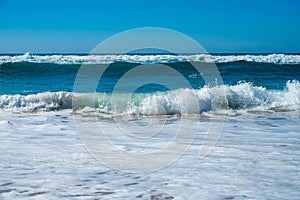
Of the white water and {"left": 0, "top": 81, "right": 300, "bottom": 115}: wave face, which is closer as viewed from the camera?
the white water

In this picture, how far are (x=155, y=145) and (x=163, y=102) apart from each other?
4045 millimetres

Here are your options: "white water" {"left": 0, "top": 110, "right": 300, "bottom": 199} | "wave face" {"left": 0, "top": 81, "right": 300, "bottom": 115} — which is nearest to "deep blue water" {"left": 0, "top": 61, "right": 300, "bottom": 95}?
"wave face" {"left": 0, "top": 81, "right": 300, "bottom": 115}

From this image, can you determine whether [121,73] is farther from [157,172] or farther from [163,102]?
[157,172]

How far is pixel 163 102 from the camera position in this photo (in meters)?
9.26

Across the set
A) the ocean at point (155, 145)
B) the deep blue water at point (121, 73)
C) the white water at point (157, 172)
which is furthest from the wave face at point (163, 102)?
the deep blue water at point (121, 73)

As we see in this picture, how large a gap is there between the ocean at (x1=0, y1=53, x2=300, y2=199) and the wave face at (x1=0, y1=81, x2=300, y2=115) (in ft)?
0.08

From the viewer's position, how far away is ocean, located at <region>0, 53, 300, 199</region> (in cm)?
336

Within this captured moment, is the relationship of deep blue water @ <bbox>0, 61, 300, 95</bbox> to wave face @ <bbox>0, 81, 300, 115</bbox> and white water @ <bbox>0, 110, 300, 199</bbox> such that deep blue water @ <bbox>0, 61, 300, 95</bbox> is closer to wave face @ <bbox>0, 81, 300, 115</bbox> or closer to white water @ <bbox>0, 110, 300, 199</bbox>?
wave face @ <bbox>0, 81, 300, 115</bbox>

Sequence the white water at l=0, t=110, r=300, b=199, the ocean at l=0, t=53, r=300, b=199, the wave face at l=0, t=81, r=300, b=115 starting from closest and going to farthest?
the white water at l=0, t=110, r=300, b=199, the ocean at l=0, t=53, r=300, b=199, the wave face at l=0, t=81, r=300, b=115

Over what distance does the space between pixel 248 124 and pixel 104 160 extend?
3.72 meters

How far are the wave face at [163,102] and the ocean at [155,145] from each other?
0.08 ft

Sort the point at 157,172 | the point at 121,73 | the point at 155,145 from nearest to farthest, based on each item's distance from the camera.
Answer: the point at 157,172, the point at 155,145, the point at 121,73

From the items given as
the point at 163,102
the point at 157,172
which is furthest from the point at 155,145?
the point at 163,102

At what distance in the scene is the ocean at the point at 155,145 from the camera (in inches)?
132
